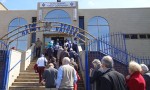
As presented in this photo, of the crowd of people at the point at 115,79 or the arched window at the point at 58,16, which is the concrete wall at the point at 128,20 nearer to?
the arched window at the point at 58,16

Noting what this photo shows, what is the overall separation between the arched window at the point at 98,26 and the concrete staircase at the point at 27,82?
12151mm

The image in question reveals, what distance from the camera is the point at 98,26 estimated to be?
23.8m

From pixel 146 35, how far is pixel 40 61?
51.8 feet

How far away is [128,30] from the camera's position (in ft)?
77.5

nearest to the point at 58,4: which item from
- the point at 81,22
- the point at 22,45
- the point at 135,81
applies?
the point at 81,22

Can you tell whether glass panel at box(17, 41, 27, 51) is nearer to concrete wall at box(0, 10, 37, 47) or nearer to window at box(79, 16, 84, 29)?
concrete wall at box(0, 10, 37, 47)

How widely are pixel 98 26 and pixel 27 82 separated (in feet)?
46.2

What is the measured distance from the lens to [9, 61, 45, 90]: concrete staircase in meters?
10.4

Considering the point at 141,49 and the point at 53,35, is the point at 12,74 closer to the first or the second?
the point at 53,35

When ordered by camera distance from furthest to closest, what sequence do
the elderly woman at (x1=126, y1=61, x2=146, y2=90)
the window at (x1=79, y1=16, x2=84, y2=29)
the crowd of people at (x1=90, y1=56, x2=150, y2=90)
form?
the window at (x1=79, y1=16, x2=84, y2=29) → the elderly woman at (x1=126, y1=61, x2=146, y2=90) → the crowd of people at (x1=90, y1=56, x2=150, y2=90)

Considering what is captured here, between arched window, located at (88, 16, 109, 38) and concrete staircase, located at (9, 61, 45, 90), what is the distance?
12151mm

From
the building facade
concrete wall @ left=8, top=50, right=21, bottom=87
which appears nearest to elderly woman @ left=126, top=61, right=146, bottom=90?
concrete wall @ left=8, top=50, right=21, bottom=87

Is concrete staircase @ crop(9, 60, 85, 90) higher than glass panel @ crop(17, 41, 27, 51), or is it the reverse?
glass panel @ crop(17, 41, 27, 51)

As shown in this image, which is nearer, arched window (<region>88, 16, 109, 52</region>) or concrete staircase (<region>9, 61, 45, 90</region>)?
concrete staircase (<region>9, 61, 45, 90</region>)
